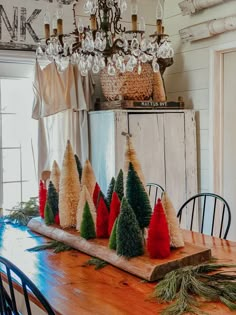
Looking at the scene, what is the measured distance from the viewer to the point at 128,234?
5.99ft

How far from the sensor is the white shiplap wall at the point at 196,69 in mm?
3625

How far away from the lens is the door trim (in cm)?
358

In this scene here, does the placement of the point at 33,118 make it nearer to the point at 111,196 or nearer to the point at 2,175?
the point at 2,175

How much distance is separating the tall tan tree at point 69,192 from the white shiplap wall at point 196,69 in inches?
65.4

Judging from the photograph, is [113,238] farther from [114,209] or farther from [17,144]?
[17,144]

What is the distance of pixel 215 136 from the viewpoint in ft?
11.9

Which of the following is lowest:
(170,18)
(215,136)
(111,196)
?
(111,196)

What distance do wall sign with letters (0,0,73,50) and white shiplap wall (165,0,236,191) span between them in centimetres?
113

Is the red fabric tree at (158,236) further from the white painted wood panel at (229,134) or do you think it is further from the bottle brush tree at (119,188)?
the white painted wood panel at (229,134)

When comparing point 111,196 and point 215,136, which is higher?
point 215,136

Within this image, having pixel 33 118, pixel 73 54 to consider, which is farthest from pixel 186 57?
pixel 73 54

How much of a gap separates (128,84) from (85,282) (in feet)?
6.75

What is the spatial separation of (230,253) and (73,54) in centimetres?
130

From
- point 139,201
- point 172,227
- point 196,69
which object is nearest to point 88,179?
point 139,201
